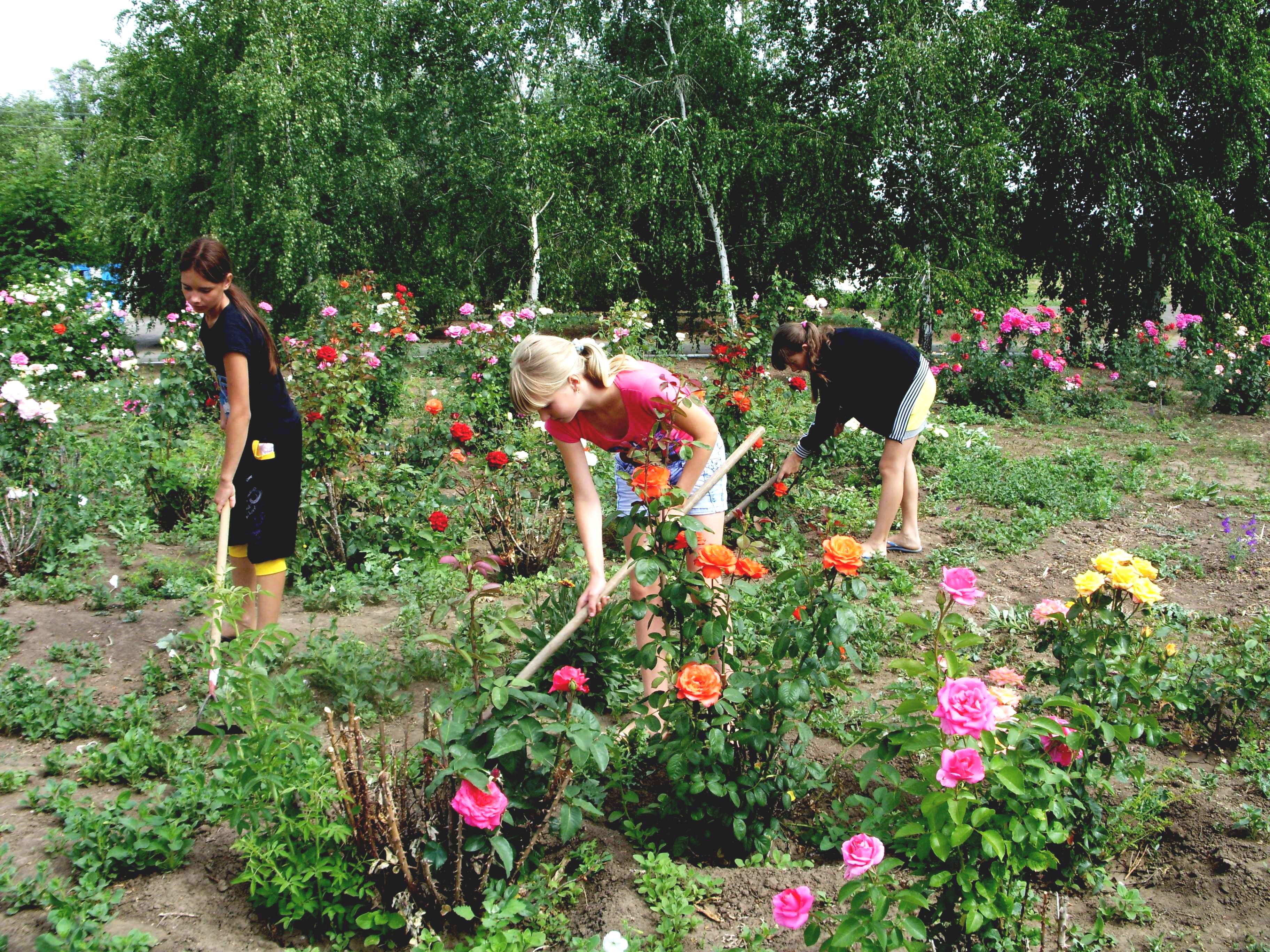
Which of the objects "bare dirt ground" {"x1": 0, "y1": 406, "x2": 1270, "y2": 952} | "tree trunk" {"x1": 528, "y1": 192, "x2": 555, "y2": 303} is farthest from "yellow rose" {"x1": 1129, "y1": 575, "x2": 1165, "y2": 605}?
"tree trunk" {"x1": 528, "y1": 192, "x2": 555, "y2": 303}

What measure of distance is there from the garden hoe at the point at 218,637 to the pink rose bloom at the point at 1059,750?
1.83 m

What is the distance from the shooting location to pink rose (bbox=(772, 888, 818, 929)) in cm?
143

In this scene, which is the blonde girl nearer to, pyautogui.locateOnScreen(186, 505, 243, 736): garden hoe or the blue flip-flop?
pyautogui.locateOnScreen(186, 505, 243, 736): garden hoe

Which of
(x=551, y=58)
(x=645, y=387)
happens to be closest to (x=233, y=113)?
(x=551, y=58)

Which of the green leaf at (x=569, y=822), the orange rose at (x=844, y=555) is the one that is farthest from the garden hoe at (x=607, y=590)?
the orange rose at (x=844, y=555)

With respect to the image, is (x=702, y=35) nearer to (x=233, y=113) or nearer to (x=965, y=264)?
(x=965, y=264)

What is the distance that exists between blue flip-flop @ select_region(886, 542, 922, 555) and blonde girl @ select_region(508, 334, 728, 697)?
2.21m

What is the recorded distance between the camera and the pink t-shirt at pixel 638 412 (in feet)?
7.47

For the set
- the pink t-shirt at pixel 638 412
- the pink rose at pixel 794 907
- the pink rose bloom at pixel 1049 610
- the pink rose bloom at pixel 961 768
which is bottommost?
the pink rose at pixel 794 907

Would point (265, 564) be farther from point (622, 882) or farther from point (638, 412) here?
point (622, 882)

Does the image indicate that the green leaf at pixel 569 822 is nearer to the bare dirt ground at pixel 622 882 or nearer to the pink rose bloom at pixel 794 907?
the bare dirt ground at pixel 622 882

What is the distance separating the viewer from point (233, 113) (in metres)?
11.2

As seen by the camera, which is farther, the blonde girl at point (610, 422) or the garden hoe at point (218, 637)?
the blonde girl at point (610, 422)

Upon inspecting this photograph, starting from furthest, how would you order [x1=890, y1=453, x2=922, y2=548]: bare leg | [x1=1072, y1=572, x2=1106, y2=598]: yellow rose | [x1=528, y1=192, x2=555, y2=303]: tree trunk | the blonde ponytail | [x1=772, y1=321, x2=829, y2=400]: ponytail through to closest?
1. [x1=528, y1=192, x2=555, y2=303]: tree trunk
2. [x1=890, y1=453, x2=922, y2=548]: bare leg
3. [x1=772, y1=321, x2=829, y2=400]: ponytail
4. the blonde ponytail
5. [x1=1072, y1=572, x2=1106, y2=598]: yellow rose
